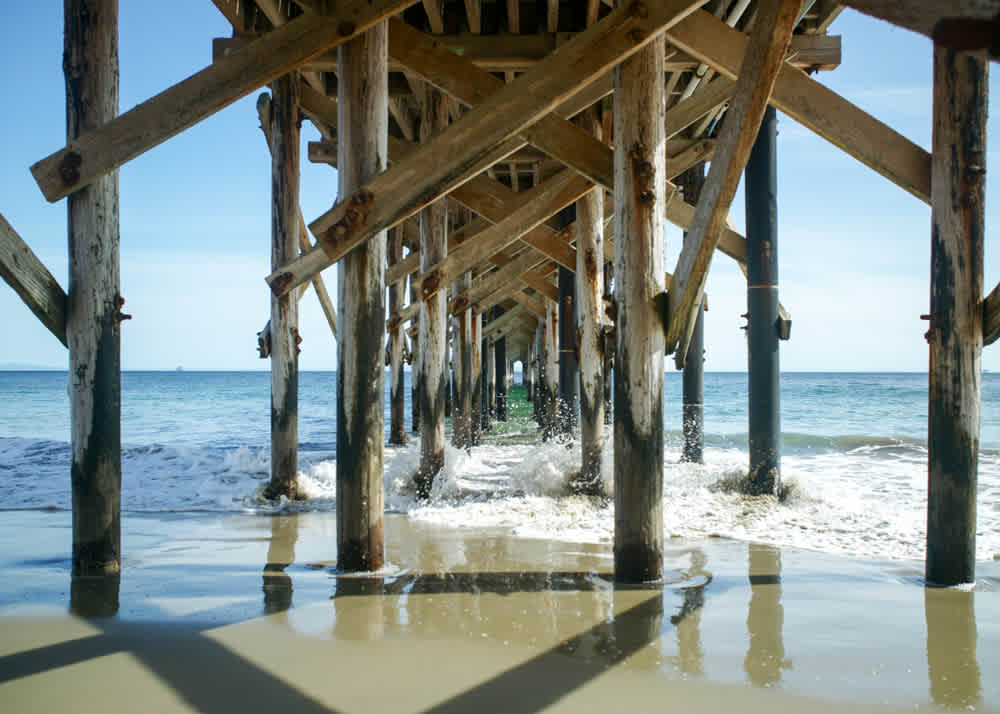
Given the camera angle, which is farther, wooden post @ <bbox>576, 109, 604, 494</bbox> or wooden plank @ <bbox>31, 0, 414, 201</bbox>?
wooden post @ <bbox>576, 109, 604, 494</bbox>

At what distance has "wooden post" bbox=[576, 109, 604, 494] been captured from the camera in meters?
6.24

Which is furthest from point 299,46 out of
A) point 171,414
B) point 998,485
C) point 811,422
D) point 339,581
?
point 171,414

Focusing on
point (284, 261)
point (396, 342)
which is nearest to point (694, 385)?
point (396, 342)

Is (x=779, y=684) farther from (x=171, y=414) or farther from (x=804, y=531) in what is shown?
(x=171, y=414)

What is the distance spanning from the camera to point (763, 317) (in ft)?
19.5

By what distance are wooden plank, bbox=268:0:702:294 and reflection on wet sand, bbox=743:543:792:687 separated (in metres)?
2.15

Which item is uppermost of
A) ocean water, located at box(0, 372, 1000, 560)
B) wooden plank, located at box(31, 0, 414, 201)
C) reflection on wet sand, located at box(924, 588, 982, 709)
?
wooden plank, located at box(31, 0, 414, 201)

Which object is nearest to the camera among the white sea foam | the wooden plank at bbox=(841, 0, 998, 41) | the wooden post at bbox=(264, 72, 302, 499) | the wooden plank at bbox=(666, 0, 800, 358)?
the wooden plank at bbox=(841, 0, 998, 41)

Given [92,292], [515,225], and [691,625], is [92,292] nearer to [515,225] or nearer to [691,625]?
[691,625]

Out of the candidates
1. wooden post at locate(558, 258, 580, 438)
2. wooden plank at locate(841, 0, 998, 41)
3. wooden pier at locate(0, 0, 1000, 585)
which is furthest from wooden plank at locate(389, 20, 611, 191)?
wooden post at locate(558, 258, 580, 438)

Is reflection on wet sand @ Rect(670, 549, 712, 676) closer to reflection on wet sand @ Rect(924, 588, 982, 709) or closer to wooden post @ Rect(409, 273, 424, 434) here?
reflection on wet sand @ Rect(924, 588, 982, 709)

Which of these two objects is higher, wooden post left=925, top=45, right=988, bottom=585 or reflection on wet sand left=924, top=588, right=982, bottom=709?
wooden post left=925, top=45, right=988, bottom=585

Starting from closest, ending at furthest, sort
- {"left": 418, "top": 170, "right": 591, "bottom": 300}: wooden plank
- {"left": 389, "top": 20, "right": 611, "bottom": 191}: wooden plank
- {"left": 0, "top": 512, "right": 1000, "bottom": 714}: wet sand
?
{"left": 0, "top": 512, "right": 1000, "bottom": 714}: wet sand
{"left": 389, "top": 20, "right": 611, "bottom": 191}: wooden plank
{"left": 418, "top": 170, "right": 591, "bottom": 300}: wooden plank

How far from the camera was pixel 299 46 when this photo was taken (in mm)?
3350
